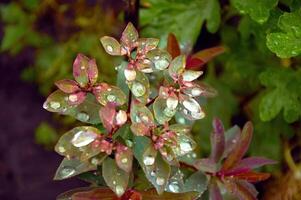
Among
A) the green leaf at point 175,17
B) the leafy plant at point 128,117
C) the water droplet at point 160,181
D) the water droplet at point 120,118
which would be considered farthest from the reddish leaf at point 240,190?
the green leaf at point 175,17

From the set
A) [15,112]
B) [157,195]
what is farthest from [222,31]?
[15,112]

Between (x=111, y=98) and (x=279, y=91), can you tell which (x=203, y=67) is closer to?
(x=279, y=91)

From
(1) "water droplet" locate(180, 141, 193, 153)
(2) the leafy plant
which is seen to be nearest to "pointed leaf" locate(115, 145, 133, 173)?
(2) the leafy plant

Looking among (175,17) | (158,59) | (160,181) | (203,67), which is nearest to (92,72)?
(158,59)

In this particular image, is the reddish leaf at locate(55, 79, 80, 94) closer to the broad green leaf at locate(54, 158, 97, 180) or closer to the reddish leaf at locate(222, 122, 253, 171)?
the broad green leaf at locate(54, 158, 97, 180)

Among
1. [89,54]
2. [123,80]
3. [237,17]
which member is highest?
[123,80]

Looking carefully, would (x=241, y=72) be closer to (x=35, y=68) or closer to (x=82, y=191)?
(x=82, y=191)
